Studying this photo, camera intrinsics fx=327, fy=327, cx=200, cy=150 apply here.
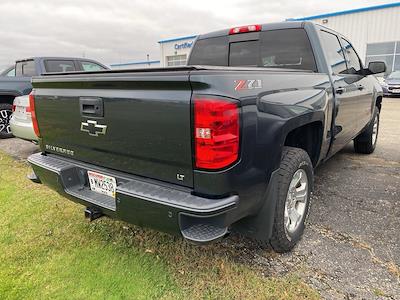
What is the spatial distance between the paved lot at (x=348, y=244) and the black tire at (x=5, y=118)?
6.50 metres

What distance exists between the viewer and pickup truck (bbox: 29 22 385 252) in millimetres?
1846

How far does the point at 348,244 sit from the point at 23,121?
16.5 feet

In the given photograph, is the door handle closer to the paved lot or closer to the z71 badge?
the paved lot

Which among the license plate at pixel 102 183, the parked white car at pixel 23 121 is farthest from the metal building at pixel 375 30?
the license plate at pixel 102 183

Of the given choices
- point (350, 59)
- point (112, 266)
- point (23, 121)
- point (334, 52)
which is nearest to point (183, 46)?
point (23, 121)

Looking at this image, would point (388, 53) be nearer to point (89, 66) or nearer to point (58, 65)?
point (89, 66)

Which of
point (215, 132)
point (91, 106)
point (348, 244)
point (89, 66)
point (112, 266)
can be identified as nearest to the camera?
point (215, 132)

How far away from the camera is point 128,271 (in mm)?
2480

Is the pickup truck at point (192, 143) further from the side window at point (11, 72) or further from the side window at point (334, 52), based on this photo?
the side window at point (11, 72)

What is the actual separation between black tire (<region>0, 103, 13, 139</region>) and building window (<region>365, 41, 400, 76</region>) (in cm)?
2190

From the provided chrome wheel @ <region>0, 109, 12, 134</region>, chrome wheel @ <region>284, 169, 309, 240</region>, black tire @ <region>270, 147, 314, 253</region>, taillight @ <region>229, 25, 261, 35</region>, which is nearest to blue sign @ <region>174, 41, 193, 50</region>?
chrome wheel @ <region>0, 109, 12, 134</region>

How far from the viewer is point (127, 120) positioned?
6.89 feet

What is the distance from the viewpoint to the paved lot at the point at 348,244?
2309 millimetres

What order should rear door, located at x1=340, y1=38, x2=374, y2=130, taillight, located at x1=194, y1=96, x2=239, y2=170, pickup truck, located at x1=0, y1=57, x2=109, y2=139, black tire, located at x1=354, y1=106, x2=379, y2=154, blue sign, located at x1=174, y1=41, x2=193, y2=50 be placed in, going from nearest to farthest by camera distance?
taillight, located at x1=194, y1=96, x2=239, y2=170 → rear door, located at x1=340, y1=38, x2=374, y2=130 → black tire, located at x1=354, y1=106, x2=379, y2=154 → pickup truck, located at x1=0, y1=57, x2=109, y2=139 → blue sign, located at x1=174, y1=41, x2=193, y2=50
